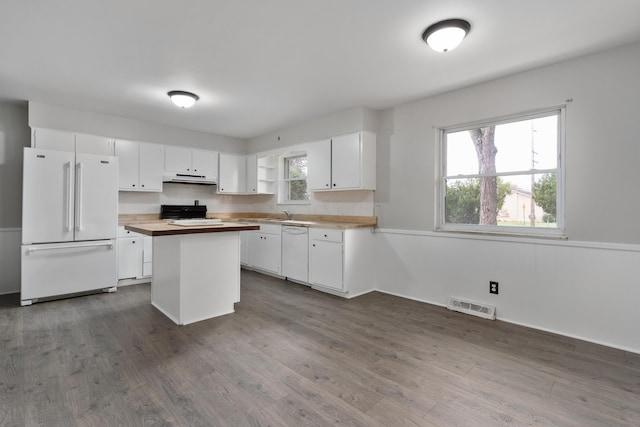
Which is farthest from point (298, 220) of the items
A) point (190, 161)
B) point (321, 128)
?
point (190, 161)

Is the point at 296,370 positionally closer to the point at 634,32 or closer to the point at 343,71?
the point at 343,71

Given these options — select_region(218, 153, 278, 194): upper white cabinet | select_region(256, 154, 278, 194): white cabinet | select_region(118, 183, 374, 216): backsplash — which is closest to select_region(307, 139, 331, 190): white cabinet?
select_region(118, 183, 374, 216): backsplash

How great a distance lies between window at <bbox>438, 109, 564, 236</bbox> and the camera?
2.99 m

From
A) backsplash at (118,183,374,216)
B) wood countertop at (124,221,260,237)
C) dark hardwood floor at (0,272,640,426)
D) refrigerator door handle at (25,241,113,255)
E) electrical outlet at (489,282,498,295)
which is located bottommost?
dark hardwood floor at (0,272,640,426)

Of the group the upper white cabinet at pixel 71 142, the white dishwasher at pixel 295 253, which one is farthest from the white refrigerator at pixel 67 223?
the white dishwasher at pixel 295 253

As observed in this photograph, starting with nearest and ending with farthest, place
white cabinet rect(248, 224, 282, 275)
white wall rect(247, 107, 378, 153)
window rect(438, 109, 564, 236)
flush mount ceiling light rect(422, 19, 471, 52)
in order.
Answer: flush mount ceiling light rect(422, 19, 471, 52)
window rect(438, 109, 564, 236)
white wall rect(247, 107, 378, 153)
white cabinet rect(248, 224, 282, 275)

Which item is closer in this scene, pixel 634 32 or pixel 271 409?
pixel 271 409

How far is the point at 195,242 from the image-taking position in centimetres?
304

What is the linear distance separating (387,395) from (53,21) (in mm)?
3430

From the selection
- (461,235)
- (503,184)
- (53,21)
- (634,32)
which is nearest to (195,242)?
(53,21)

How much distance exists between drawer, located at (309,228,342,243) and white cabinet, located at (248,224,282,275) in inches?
30.0

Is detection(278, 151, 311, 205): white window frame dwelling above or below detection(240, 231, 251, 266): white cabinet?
above

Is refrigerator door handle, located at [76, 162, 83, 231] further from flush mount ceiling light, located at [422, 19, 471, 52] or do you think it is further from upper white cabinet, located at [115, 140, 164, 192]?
flush mount ceiling light, located at [422, 19, 471, 52]

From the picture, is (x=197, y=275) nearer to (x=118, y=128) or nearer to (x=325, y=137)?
(x=325, y=137)
